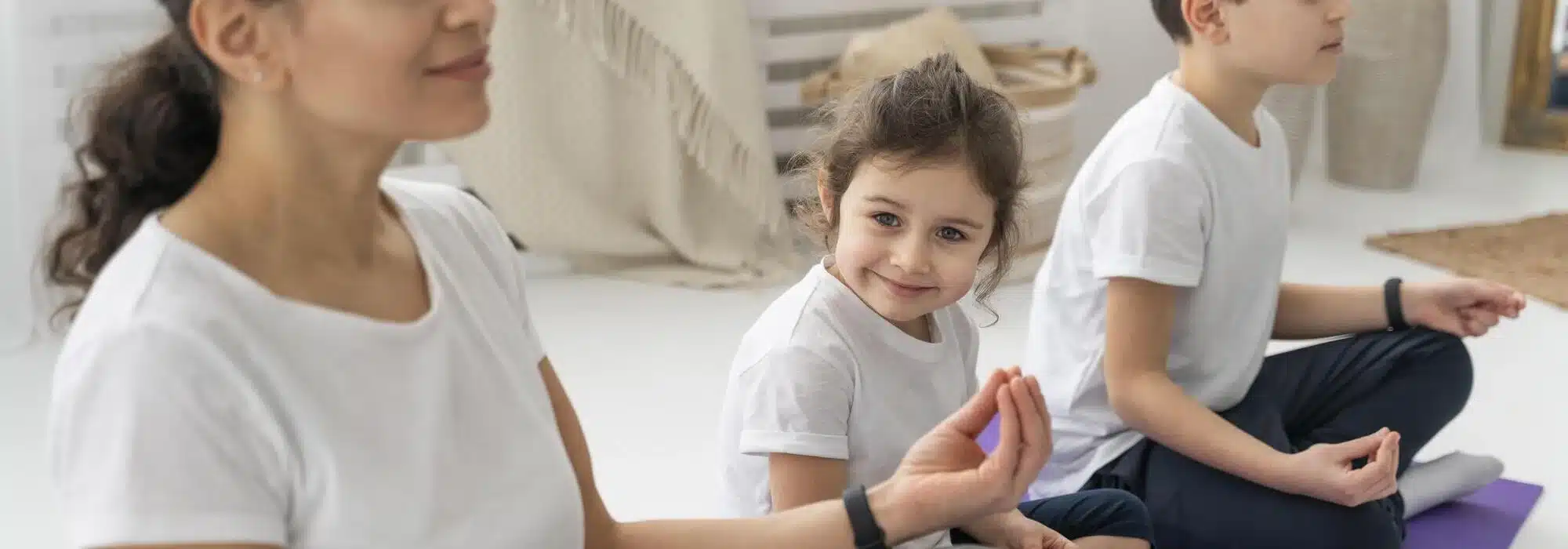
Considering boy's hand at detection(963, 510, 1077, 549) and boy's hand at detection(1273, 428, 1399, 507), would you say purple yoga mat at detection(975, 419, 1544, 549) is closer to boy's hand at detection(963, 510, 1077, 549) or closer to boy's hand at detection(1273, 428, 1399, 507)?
boy's hand at detection(1273, 428, 1399, 507)

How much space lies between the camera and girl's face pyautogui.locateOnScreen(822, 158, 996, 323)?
1235mm

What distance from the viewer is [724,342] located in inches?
95.0

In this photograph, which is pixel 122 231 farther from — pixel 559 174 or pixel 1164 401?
pixel 559 174

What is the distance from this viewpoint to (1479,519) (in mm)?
1762

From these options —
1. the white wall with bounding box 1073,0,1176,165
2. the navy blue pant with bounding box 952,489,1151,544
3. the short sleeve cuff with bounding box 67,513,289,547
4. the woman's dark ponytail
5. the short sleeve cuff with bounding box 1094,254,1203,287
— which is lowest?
the white wall with bounding box 1073,0,1176,165

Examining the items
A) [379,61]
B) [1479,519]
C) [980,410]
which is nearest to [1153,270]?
[980,410]

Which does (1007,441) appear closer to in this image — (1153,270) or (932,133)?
(932,133)

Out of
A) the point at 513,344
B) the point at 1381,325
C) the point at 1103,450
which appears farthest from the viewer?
the point at 1381,325

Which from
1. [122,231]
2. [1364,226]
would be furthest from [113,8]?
[1364,226]

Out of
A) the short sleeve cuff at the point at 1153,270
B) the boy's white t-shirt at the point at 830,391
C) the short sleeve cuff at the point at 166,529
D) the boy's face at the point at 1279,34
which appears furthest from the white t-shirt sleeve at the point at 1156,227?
the short sleeve cuff at the point at 166,529

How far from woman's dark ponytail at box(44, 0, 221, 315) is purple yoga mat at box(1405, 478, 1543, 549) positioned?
1.35 metres

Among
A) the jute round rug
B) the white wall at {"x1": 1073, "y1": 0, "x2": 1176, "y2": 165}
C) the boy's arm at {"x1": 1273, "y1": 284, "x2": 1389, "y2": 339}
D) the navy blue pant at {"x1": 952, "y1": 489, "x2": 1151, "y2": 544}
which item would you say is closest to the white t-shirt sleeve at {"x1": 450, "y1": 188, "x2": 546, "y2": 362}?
the navy blue pant at {"x1": 952, "y1": 489, "x2": 1151, "y2": 544}

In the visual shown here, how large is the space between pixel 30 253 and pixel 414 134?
1.76m

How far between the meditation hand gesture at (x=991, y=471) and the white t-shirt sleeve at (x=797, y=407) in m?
0.18
